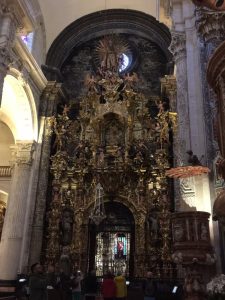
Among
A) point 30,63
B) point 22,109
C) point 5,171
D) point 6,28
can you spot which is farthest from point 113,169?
point 6,28

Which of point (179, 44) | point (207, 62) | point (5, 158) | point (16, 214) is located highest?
point (179, 44)

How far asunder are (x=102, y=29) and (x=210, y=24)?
10907mm

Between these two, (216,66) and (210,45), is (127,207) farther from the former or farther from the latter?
(216,66)

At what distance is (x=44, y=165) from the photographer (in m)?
14.2

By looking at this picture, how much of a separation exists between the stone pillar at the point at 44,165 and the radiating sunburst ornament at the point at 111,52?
8.36ft

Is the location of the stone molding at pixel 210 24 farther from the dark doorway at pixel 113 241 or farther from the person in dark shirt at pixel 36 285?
the dark doorway at pixel 113 241

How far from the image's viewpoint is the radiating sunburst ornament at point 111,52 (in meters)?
16.1

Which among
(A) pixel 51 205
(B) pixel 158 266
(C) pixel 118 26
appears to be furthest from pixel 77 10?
(B) pixel 158 266

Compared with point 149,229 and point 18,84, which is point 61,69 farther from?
point 149,229

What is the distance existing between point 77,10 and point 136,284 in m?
12.5

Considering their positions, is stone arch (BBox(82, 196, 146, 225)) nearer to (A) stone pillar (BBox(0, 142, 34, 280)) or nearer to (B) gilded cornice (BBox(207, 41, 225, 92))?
(A) stone pillar (BBox(0, 142, 34, 280))

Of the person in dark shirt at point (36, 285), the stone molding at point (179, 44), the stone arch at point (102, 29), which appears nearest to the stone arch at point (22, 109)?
the stone arch at point (102, 29)

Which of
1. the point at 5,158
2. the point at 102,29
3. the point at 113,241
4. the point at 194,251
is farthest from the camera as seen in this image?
the point at 102,29

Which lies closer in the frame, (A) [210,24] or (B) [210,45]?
(A) [210,24]
